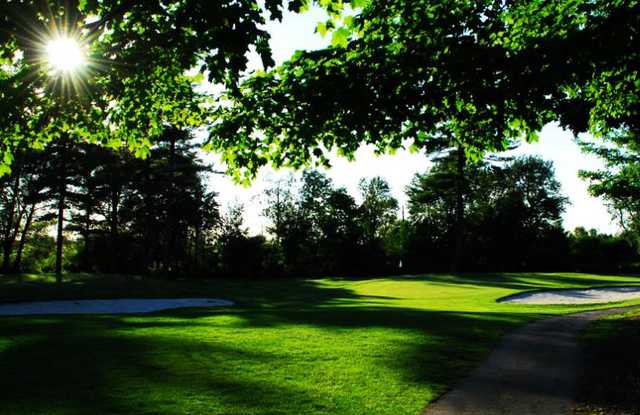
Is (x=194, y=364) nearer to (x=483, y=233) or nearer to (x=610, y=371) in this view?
(x=610, y=371)

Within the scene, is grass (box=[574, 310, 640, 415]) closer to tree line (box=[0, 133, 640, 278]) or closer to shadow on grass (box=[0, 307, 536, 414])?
shadow on grass (box=[0, 307, 536, 414])

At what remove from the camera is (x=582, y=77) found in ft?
27.9

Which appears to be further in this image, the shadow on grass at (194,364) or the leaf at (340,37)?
the leaf at (340,37)

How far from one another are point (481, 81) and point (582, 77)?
201cm

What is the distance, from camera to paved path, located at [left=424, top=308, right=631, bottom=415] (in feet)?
21.8

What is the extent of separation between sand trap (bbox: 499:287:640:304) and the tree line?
72.4 feet

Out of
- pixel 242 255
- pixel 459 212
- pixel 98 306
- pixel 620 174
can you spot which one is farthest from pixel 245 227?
pixel 620 174

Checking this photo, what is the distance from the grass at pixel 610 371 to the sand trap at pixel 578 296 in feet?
34.5

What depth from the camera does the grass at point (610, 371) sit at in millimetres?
6766

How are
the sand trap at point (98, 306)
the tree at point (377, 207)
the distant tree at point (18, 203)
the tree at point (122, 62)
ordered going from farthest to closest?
the tree at point (377, 207) < the distant tree at point (18, 203) < the sand trap at point (98, 306) < the tree at point (122, 62)

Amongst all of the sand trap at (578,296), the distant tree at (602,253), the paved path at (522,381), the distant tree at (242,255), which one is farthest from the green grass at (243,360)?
the distant tree at (602,253)

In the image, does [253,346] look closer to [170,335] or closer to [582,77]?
[170,335]

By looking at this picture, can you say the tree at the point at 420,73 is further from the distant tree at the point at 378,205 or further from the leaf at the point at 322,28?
the distant tree at the point at 378,205

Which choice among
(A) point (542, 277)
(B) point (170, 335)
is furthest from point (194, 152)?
(B) point (170, 335)
